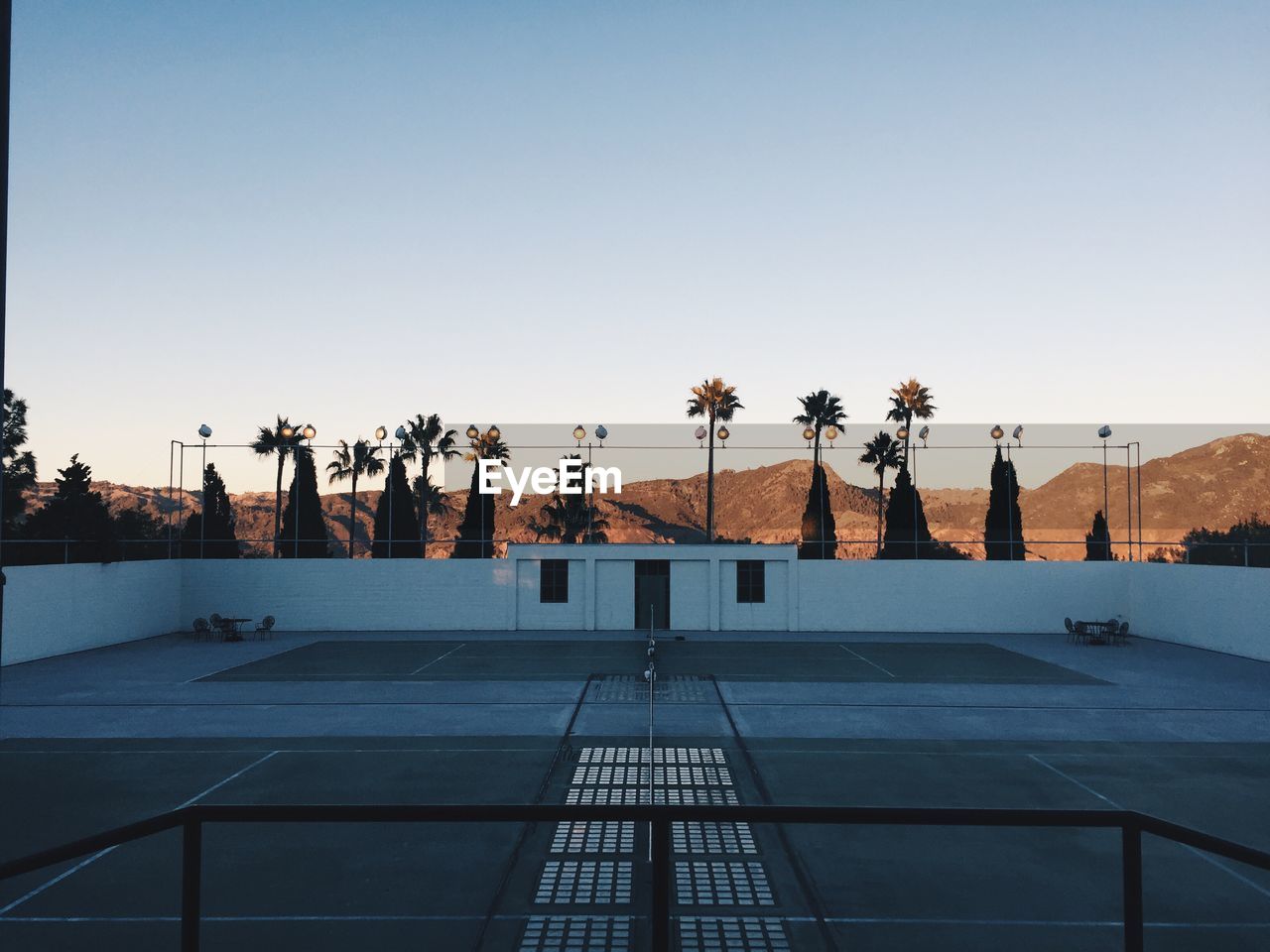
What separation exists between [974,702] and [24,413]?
178ft

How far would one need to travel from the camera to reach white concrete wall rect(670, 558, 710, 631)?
37.9 meters

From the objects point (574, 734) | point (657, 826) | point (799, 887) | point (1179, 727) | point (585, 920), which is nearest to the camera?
point (657, 826)

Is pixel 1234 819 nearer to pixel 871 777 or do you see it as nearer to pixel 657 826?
pixel 871 777

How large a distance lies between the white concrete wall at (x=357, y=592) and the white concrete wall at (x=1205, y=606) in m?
25.1

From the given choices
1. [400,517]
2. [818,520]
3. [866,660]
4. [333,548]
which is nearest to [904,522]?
[818,520]

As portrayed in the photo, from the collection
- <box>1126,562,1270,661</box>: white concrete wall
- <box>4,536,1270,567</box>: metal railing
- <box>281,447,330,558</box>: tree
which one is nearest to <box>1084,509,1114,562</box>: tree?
<box>4,536,1270,567</box>: metal railing

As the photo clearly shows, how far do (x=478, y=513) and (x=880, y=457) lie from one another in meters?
24.8

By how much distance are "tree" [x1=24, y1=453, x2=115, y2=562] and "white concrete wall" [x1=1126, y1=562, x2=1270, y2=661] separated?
37.9 m

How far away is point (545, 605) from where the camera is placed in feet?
124

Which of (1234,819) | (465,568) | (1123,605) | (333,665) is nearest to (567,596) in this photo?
(465,568)

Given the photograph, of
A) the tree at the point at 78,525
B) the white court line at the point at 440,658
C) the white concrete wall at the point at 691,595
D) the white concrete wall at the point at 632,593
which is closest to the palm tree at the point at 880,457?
the white concrete wall at the point at 632,593

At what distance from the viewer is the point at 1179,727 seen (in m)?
18.0

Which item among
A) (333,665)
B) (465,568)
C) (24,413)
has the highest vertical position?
(24,413)

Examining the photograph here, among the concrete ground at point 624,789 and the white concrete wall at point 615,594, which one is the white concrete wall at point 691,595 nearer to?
the white concrete wall at point 615,594
